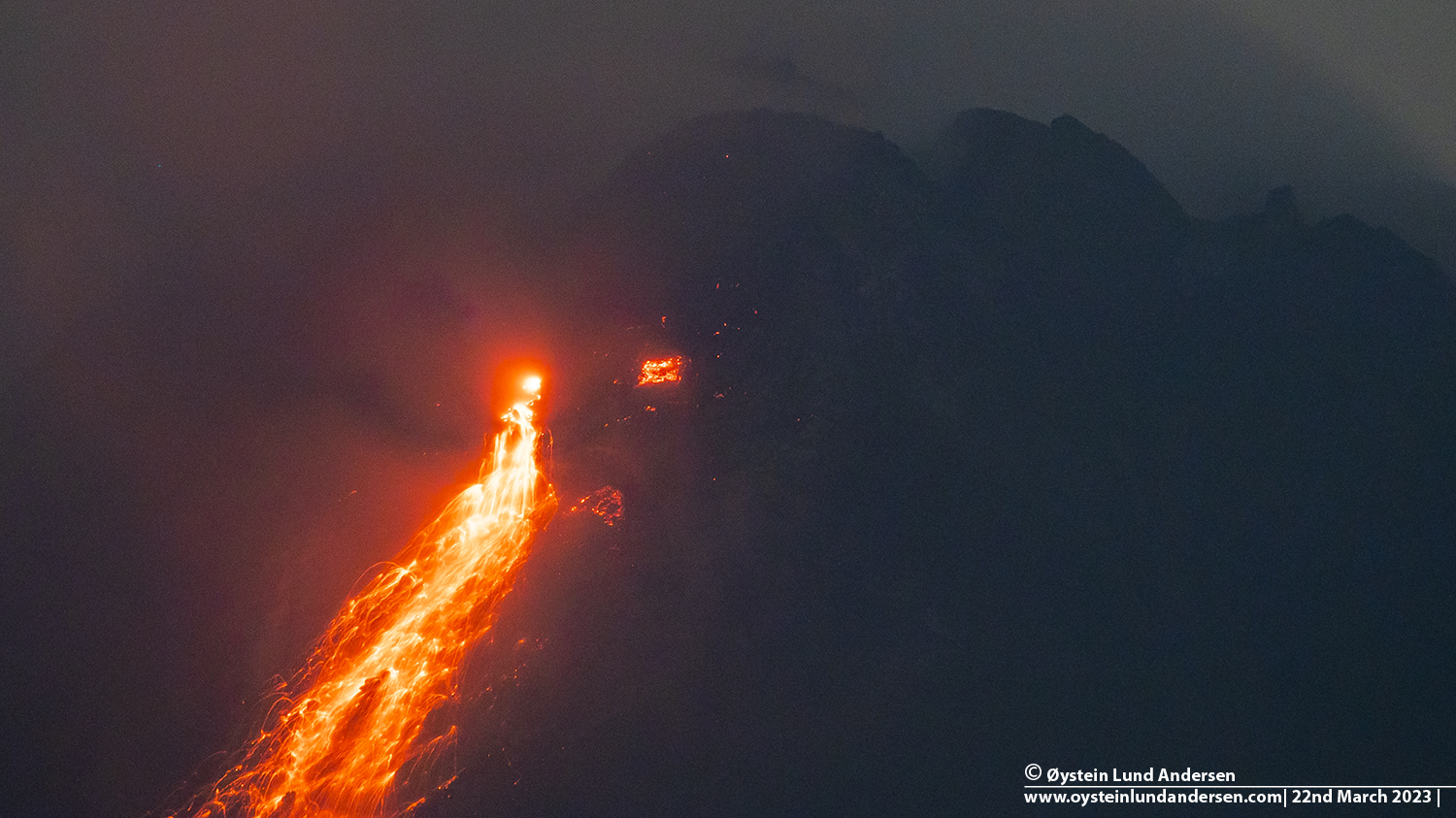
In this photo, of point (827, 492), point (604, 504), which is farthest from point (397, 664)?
point (827, 492)

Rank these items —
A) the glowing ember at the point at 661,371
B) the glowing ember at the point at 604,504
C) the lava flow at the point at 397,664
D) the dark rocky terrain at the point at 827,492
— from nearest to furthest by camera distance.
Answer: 1. the lava flow at the point at 397,664
2. the dark rocky terrain at the point at 827,492
3. the glowing ember at the point at 604,504
4. the glowing ember at the point at 661,371

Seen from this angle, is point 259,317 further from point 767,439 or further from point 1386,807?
point 1386,807

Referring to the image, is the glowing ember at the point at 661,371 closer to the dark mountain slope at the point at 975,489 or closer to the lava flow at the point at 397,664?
the dark mountain slope at the point at 975,489

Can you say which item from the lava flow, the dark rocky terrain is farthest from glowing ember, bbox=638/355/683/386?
the lava flow

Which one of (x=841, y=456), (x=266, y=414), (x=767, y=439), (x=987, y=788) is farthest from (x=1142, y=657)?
(x=266, y=414)

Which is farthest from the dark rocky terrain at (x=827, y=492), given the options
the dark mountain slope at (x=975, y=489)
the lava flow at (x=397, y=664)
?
the lava flow at (x=397, y=664)

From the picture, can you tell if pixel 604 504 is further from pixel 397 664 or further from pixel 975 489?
pixel 975 489

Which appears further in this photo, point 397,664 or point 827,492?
point 827,492
